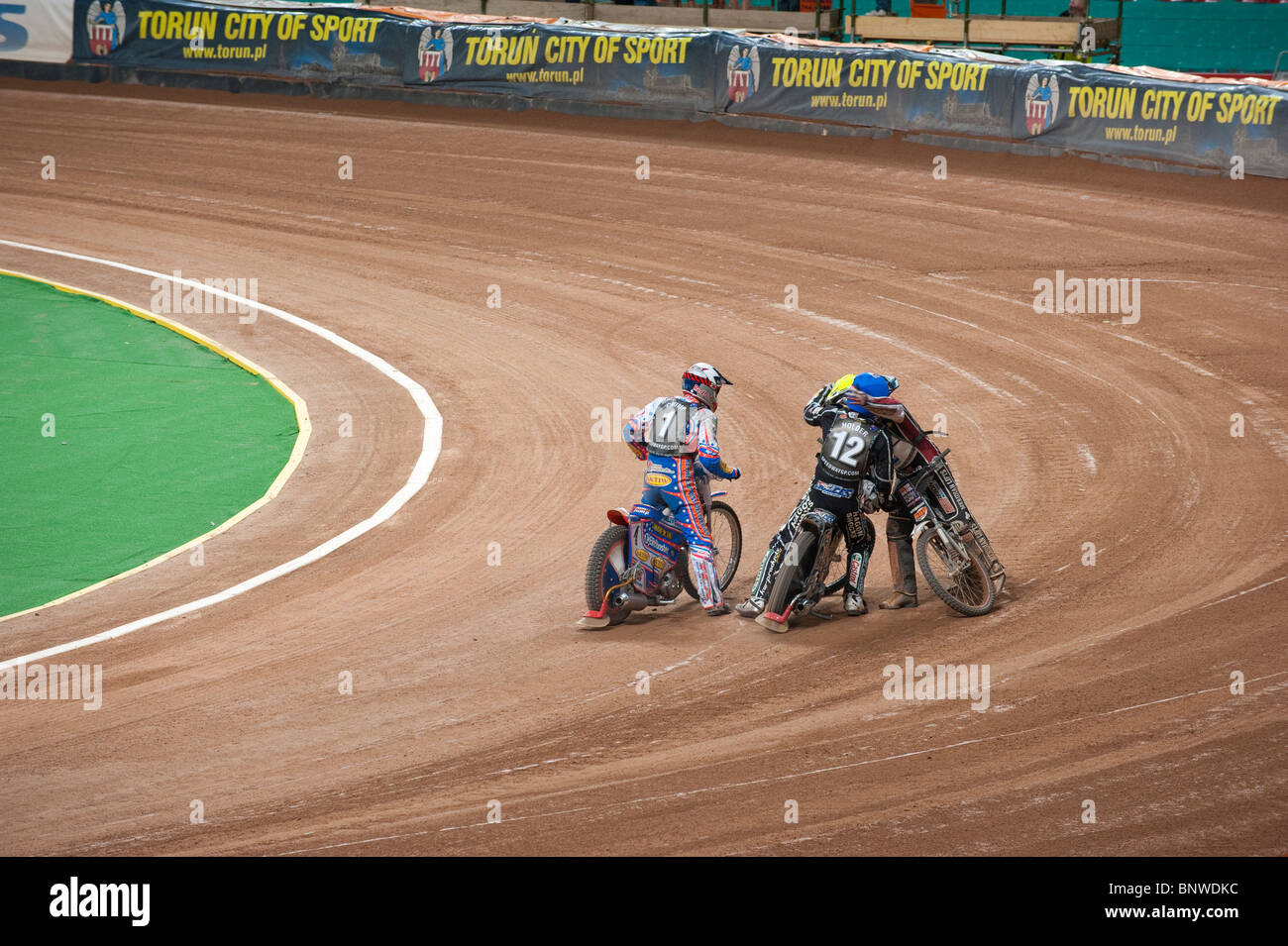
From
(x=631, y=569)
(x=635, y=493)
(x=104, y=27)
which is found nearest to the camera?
(x=631, y=569)

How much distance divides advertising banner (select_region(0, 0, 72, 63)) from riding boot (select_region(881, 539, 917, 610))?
27078 millimetres

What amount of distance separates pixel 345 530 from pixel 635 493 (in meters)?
2.91

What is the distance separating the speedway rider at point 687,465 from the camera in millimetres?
10523

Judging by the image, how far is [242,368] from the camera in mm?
17703

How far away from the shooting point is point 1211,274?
1939 centimetres

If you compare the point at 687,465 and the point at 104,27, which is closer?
the point at 687,465

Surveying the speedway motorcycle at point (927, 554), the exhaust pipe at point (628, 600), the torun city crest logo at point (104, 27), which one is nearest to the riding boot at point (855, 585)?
the speedway motorcycle at point (927, 554)

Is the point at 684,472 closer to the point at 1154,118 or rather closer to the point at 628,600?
the point at 628,600

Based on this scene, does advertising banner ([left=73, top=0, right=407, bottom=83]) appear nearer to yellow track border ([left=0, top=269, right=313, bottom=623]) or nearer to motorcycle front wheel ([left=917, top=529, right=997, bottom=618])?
yellow track border ([left=0, top=269, right=313, bottom=623])

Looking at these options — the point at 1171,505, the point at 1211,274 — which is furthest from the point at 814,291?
the point at 1171,505

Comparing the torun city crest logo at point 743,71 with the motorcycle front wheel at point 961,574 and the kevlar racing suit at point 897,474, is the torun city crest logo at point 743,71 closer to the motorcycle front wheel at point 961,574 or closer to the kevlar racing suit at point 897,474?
the kevlar racing suit at point 897,474

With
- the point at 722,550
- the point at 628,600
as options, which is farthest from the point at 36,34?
the point at 628,600

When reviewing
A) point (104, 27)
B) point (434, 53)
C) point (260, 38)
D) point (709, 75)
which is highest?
point (104, 27)

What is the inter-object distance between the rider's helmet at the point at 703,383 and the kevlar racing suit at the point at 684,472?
6cm
